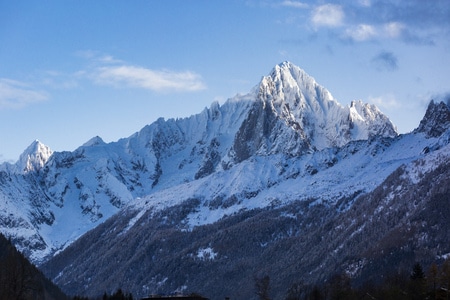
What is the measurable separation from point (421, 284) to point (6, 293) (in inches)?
2972

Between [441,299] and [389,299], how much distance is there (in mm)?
30977

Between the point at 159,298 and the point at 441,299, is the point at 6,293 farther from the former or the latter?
the point at 441,299

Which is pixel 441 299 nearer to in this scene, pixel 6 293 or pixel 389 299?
pixel 389 299

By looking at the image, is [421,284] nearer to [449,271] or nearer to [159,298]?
[449,271]

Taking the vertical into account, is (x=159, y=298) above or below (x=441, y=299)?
above

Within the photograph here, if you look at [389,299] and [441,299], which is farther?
[389,299]

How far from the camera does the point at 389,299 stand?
7854 inches

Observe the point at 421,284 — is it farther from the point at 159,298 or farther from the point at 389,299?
the point at 159,298

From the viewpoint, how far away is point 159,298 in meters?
198

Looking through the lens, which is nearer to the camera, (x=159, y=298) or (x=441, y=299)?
(x=441, y=299)

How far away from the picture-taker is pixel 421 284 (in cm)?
19988

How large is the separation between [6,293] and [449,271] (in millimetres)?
78825

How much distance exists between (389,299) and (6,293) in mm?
69583

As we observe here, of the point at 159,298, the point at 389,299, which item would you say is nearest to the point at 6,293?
the point at 159,298
